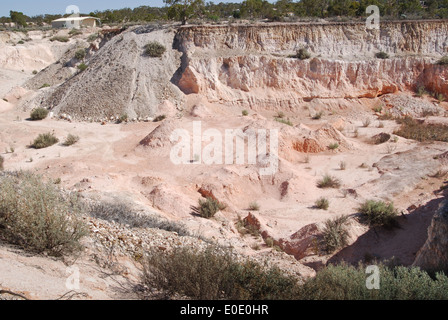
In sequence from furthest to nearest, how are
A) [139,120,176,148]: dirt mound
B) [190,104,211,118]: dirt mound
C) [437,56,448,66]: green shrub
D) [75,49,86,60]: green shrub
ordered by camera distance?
1. [75,49,86,60]: green shrub
2. [437,56,448,66]: green shrub
3. [190,104,211,118]: dirt mound
4. [139,120,176,148]: dirt mound

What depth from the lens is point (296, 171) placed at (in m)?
11.9

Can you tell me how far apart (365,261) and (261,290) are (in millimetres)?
4001

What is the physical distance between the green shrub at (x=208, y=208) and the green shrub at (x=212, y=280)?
16.5 feet

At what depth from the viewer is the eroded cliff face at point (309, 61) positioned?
1953 cm

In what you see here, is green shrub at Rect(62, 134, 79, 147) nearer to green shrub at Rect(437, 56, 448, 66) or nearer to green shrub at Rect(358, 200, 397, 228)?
green shrub at Rect(358, 200, 397, 228)

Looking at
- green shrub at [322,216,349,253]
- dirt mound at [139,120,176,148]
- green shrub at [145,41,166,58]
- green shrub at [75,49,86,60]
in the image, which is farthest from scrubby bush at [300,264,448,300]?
green shrub at [75,49,86,60]

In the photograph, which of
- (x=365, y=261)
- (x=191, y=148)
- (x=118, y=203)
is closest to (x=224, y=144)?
(x=191, y=148)

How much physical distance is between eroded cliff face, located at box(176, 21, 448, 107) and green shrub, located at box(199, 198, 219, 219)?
1000 centimetres

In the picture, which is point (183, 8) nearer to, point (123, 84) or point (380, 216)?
point (123, 84)

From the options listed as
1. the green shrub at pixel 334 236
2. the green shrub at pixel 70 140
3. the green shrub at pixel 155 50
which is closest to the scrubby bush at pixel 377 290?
the green shrub at pixel 334 236

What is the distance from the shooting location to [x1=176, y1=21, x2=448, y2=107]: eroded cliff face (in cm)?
1953

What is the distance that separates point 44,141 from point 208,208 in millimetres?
7949

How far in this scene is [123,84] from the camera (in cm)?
1811
